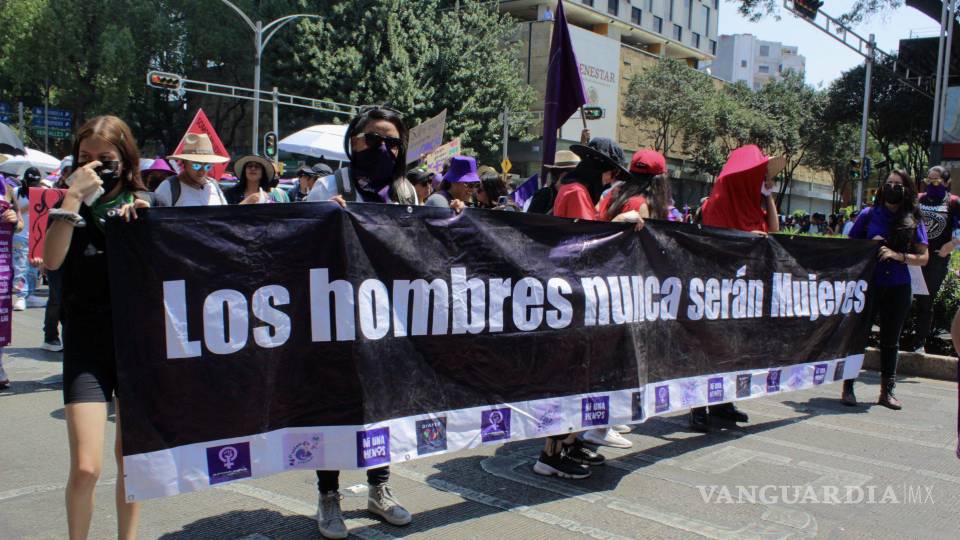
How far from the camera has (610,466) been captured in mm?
4844

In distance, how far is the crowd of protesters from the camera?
288 centimetres

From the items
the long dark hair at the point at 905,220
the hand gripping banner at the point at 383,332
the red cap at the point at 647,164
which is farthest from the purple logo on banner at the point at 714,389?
the long dark hair at the point at 905,220

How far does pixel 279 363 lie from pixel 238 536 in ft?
3.02

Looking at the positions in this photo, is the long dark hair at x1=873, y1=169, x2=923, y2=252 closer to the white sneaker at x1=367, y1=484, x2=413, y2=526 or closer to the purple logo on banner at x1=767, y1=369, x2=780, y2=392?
the purple logo on banner at x1=767, y1=369, x2=780, y2=392

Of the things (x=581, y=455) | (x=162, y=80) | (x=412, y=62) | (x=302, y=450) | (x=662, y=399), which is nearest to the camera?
(x=302, y=450)

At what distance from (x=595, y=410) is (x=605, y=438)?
0.99m

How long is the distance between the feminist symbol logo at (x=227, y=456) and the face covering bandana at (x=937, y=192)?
7.47m

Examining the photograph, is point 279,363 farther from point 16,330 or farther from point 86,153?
point 16,330

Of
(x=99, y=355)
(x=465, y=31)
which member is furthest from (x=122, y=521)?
(x=465, y=31)

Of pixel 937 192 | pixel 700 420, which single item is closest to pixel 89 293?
pixel 700 420

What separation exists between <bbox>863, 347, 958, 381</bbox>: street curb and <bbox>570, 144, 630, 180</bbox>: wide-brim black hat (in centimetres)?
492

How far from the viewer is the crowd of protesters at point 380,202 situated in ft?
9.45

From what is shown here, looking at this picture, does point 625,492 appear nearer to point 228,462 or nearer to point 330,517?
point 330,517

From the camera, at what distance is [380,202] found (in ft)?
12.5
